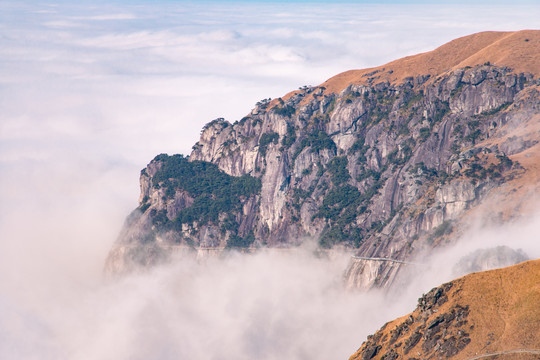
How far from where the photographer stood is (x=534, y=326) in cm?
19725

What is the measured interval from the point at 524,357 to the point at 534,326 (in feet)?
25.3

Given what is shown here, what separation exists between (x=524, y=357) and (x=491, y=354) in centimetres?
782

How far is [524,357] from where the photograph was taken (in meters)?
193

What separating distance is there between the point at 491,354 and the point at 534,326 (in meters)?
10.7

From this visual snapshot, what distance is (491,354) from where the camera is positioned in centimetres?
19875
